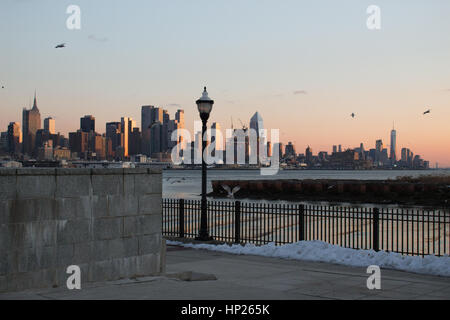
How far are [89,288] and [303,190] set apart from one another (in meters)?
60.1

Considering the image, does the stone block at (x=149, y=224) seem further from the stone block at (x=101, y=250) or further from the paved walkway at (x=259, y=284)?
the paved walkway at (x=259, y=284)

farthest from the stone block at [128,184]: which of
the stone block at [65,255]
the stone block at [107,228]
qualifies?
the stone block at [65,255]

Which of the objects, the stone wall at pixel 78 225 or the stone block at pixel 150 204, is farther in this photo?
the stone block at pixel 150 204

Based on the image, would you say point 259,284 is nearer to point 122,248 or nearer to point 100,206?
point 122,248

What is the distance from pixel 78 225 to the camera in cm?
1005

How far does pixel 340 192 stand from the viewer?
62.8m

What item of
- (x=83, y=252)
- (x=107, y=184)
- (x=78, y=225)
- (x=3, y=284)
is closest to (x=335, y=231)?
(x=107, y=184)

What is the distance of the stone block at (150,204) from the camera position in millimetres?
11289

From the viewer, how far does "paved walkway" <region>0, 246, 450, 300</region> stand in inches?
355

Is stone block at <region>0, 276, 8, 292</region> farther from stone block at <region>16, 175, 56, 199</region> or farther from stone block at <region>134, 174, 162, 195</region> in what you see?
stone block at <region>134, 174, 162, 195</region>

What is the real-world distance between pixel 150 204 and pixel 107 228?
3.91ft

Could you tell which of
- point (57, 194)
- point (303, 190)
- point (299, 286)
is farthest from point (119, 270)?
point (303, 190)

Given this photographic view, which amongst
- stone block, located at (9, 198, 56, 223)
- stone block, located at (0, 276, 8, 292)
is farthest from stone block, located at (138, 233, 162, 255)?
stone block, located at (0, 276, 8, 292)
